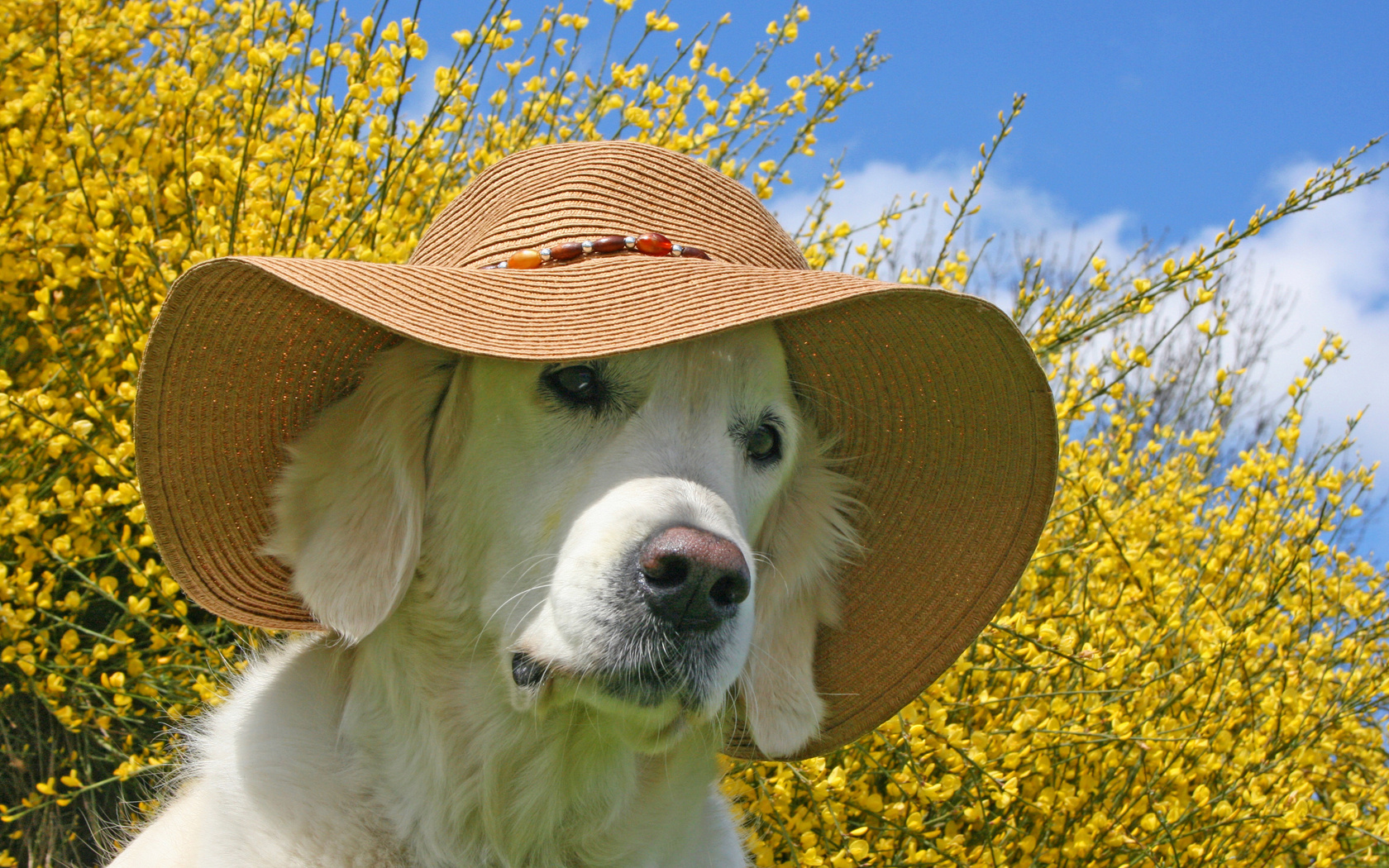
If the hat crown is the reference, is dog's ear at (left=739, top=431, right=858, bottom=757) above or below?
below

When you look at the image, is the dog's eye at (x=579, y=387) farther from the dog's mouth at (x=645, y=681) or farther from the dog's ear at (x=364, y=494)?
the dog's mouth at (x=645, y=681)

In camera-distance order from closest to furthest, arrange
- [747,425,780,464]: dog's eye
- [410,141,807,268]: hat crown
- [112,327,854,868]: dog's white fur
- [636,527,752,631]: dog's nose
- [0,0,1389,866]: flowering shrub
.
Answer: [636,527,752,631]: dog's nose, [112,327,854,868]: dog's white fur, [410,141,807,268]: hat crown, [747,425,780,464]: dog's eye, [0,0,1389,866]: flowering shrub

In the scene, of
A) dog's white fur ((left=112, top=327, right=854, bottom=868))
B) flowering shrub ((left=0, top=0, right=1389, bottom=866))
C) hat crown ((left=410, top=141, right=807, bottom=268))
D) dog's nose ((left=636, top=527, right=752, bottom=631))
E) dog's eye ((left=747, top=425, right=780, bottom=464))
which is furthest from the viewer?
flowering shrub ((left=0, top=0, right=1389, bottom=866))


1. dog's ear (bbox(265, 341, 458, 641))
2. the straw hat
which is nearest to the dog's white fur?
dog's ear (bbox(265, 341, 458, 641))

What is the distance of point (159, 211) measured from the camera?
132 inches

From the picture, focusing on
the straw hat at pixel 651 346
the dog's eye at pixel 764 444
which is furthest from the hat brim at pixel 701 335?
the dog's eye at pixel 764 444

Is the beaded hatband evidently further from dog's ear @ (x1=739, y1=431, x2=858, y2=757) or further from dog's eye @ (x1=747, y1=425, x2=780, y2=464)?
dog's ear @ (x1=739, y1=431, x2=858, y2=757)

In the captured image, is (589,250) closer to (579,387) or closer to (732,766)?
(579,387)

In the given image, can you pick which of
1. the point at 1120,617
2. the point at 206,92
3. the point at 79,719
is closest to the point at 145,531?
the point at 79,719

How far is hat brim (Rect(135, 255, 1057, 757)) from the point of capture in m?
1.32

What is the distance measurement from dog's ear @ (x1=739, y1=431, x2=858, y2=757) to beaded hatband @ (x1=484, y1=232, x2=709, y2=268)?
468 millimetres

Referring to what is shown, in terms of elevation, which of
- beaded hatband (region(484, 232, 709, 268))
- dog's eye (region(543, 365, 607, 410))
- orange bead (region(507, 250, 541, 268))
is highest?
beaded hatband (region(484, 232, 709, 268))

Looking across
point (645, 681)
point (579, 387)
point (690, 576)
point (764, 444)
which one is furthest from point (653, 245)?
point (645, 681)

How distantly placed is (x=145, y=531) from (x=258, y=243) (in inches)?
30.6
